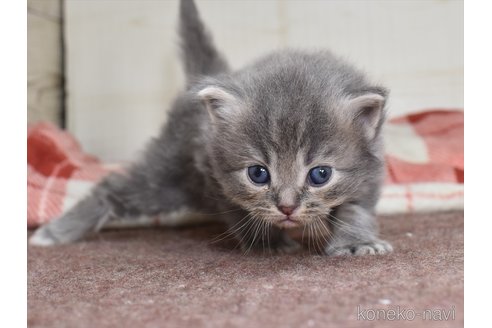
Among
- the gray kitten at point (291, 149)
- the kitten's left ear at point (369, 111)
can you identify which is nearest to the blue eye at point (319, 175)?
the gray kitten at point (291, 149)

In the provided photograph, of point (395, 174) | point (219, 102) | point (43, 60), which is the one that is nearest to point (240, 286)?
point (219, 102)

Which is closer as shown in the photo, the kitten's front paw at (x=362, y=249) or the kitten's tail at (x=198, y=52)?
the kitten's front paw at (x=362, y=249)

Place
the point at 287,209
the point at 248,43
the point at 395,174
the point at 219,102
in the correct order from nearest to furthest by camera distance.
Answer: the point at 287,209 → the point at 219,102 → the point at 248,43 → the point at 395,174

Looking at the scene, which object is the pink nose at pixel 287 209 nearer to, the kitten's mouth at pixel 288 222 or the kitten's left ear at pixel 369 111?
the kitten's mouth at pixel 288 222

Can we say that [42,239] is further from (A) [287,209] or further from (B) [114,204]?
(A) [287,209]

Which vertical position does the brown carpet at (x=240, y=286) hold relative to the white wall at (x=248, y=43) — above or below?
below

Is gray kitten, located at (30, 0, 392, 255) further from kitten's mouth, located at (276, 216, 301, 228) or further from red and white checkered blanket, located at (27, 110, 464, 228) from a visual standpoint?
red and white checkered blanket, located at (27, 110, 464, 228)
